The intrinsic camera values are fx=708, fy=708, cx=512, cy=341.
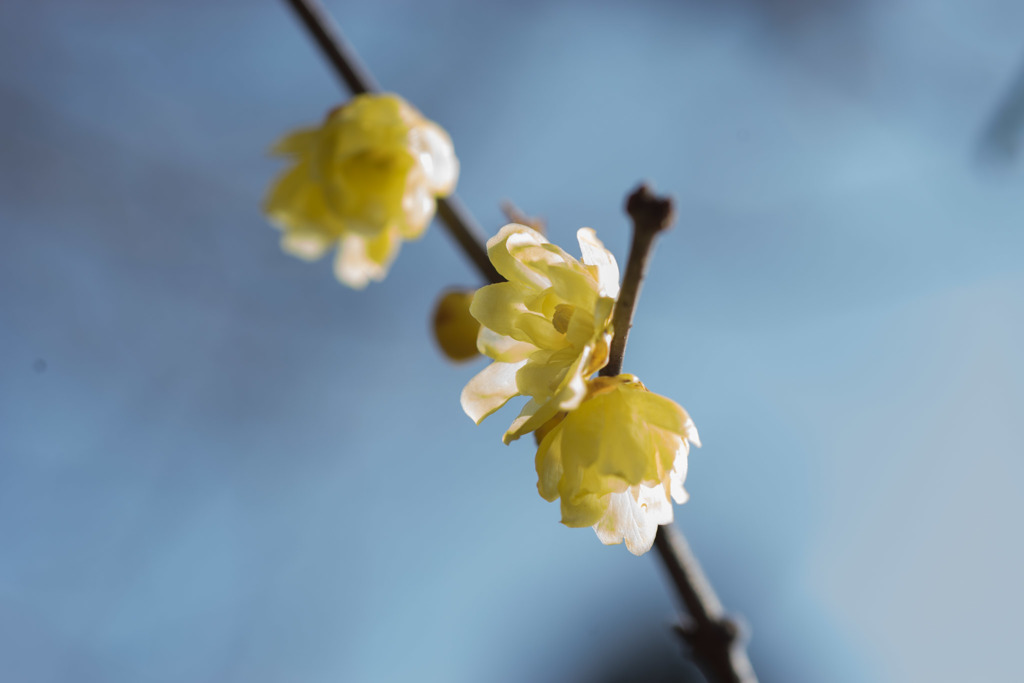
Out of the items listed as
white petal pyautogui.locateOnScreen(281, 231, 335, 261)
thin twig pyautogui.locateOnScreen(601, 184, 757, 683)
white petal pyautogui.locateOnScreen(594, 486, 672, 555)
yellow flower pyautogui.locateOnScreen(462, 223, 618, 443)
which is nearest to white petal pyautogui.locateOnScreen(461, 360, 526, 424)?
yellow flower pyautogui.locateOnScreen(462, 223, 618, 443)

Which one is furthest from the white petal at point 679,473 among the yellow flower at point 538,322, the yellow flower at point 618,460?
the yellow flower at point 538,322

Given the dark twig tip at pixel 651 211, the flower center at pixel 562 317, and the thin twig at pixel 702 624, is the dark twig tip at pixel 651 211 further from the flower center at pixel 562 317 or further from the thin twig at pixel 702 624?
the thin twig at pixel 702 624

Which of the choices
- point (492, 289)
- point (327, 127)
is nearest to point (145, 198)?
point (327, 127)

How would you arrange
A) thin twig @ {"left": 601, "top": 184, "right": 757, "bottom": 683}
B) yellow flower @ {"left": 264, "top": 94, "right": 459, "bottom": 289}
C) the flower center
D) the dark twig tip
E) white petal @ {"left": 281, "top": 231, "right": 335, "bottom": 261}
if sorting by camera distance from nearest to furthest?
the dark twig tip, the flower center, thin twig @ {"left": 601, "top": 184, "right": 757, "bottom": 683}, yellow flower @ {"left": 264, "top": 94, "right": 459, "bottom": 289}, white petal @ {"left": 281, "top": 231, "right": 335, "bottom": 261}

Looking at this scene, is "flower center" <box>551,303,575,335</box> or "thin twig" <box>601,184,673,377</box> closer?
"thin twig" <box>601,184,673,377</box>

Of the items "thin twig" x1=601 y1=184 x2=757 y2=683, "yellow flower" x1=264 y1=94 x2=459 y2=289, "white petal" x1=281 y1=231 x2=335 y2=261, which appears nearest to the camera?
"thin twig" x1=601 y1=184 x2=757 y2=683

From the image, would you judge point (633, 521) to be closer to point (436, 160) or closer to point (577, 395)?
point (577, 395)

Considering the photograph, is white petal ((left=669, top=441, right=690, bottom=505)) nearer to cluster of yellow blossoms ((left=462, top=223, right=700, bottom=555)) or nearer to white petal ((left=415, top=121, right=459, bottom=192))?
cluster of yellow blossoms ((left=462, top=223, right=700, bottom=555))

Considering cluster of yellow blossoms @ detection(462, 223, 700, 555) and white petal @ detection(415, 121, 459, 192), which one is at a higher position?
white petal @ detection(415, 121, 459, 192)
